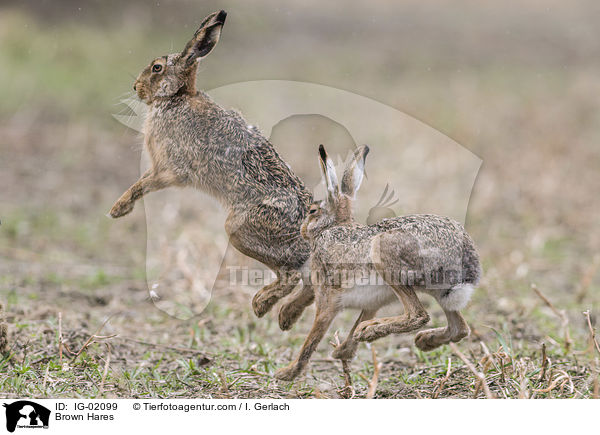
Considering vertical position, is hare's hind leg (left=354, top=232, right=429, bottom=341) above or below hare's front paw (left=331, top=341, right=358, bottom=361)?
above

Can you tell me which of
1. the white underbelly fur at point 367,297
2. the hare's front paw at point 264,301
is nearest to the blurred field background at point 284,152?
the hare's front paw at point 264,301

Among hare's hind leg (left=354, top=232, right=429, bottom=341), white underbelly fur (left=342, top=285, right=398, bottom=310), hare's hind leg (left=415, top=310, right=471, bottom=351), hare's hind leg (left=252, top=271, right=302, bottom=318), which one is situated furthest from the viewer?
hare's hind leg (left=252, top=271, right=302, bottom=318)

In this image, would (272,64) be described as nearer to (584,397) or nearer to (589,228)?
(589,228)

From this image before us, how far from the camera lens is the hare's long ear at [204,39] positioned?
3844 mm

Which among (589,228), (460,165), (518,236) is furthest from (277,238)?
(589,228)

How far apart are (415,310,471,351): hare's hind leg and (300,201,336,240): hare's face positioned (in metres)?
0.70

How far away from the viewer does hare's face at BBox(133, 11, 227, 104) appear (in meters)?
3.93

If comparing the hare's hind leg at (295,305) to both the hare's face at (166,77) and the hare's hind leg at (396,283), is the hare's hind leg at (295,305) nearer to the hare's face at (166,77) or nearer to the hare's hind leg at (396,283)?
the hare's hind leg at (396,283)

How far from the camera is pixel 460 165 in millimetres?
6359

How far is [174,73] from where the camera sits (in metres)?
4.02

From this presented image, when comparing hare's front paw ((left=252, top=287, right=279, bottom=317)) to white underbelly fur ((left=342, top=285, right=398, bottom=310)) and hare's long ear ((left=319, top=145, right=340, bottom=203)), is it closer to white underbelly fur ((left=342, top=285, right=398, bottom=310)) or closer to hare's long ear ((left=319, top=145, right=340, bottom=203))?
white underbelly fur ((left=342, top=285, right=398, bottom=310))

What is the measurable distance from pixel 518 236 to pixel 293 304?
14.2 ft

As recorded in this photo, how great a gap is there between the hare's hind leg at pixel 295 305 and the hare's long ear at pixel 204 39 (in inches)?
49.6
